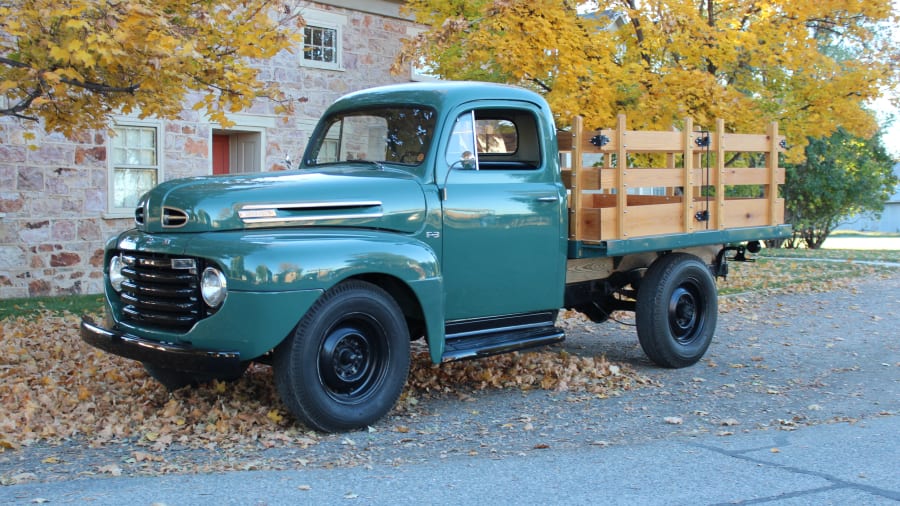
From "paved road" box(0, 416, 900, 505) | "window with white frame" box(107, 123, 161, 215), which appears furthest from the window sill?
"paved road" box(0, 416, 900, 505)

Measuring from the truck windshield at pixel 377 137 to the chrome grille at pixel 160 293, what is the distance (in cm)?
178

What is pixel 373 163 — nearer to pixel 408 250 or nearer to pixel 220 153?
pixel 408 250

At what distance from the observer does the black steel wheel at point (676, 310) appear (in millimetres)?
7727

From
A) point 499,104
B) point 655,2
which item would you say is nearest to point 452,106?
point 499,104

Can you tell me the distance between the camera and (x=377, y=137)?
6.75 m

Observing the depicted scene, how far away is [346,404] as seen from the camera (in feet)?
18.7

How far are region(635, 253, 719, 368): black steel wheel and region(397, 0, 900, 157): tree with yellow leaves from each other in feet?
13.0

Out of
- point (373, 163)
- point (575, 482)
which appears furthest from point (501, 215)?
point (575, 482)

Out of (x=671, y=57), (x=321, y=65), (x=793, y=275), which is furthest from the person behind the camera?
(x=793, y=275)

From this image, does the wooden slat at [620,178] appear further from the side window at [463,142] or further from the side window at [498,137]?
the side window at [463,142]

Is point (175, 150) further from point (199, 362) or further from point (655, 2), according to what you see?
point (199, 362)

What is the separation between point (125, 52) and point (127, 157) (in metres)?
6.07

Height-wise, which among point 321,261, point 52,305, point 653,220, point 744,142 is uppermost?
point 744,142

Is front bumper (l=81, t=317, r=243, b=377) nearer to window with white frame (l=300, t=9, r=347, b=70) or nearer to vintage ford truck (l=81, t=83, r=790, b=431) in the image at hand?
vintage ford truck (l=81, t=83, r=790, b=431)
